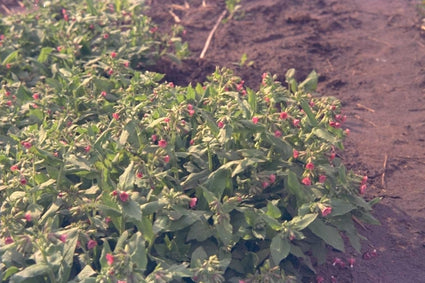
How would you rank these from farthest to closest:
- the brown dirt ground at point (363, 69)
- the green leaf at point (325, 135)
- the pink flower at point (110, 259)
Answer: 1. the brown dirt ground at point (363, 69)
2. the green leaf at point (325, 135)
3. the pink flower at point (110, 259)

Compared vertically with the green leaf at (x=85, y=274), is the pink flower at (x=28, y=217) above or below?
above

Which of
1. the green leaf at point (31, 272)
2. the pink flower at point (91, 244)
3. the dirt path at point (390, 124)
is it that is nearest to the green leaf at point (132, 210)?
the pink flower at point (91, 244)

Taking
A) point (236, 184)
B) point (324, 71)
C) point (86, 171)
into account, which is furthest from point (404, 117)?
point (86, 171)

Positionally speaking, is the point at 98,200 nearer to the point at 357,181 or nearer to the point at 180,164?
the point at 180,164

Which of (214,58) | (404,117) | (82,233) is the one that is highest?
(82,233)

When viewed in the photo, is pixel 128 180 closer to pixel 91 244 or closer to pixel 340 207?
pixel 91 244

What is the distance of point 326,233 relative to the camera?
11.2ft

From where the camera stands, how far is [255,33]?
6457mm

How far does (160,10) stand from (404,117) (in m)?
3.19

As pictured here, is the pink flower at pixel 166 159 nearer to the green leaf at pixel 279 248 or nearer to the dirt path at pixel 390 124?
the green leaf at pixel 279 248

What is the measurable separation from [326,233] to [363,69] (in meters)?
2.75

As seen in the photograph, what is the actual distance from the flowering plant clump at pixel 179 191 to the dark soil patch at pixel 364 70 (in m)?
0.42

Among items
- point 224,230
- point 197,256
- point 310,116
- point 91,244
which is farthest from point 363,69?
point 91,244

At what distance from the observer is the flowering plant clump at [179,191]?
305 cm
